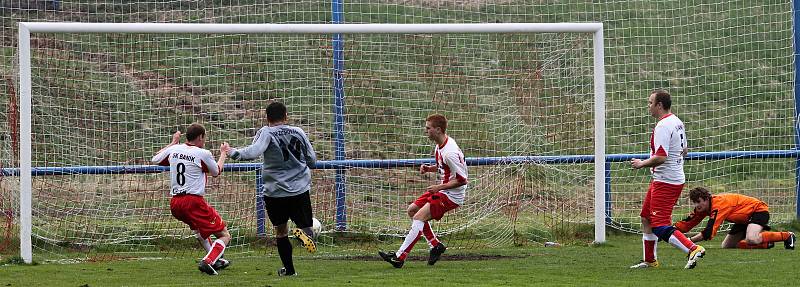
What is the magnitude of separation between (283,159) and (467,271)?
81.2 inches

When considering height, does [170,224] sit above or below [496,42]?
below

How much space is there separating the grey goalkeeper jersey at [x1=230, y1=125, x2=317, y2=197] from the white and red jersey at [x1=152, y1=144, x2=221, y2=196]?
730 millimetres

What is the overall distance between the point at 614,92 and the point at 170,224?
24.1 feet

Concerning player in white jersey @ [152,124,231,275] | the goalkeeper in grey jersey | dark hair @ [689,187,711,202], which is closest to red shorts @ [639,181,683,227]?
dark hair @ [689,187,711,202]

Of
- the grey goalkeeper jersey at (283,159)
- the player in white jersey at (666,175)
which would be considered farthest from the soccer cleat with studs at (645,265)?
the grey goalkeeper jersey at (283,159)

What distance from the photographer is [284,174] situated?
11562 mm

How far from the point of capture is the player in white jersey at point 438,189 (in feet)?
40.5

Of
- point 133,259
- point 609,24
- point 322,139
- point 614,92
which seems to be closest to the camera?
point 133,259

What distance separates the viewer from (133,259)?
545 inches

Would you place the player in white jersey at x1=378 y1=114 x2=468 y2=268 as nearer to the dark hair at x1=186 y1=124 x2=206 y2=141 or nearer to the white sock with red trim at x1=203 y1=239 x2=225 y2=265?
the white sock with red trim at x1=203 y1=239 x2=225 y2=265

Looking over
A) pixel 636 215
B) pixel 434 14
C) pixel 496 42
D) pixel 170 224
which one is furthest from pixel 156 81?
pixel 434 14

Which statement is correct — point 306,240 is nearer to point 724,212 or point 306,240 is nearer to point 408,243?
point 408,243

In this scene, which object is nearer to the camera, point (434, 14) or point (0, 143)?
point (0, 143)

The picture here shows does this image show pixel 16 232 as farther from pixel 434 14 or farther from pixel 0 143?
pixel 434 14
